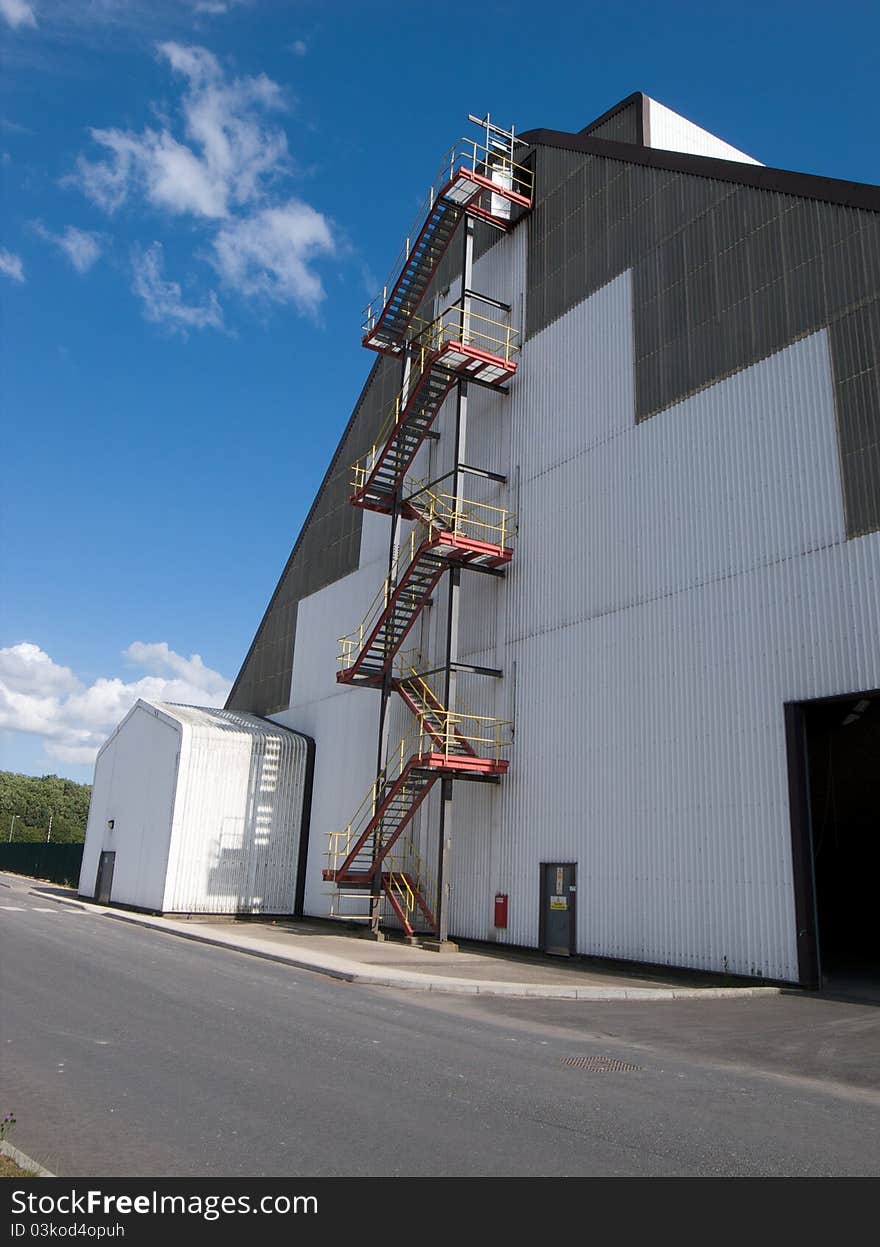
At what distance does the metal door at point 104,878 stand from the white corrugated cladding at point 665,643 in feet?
52.6

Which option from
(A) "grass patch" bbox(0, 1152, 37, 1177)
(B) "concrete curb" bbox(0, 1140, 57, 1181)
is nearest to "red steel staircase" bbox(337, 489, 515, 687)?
(B) "concrete curb" bbox(0, 1140, 57, 1181)

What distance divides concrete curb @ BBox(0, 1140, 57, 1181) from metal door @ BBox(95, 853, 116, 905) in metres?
29.9

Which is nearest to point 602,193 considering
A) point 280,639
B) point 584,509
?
point 584,509

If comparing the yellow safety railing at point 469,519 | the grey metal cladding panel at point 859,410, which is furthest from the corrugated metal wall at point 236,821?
the grey metal cladding panel at point 859,410

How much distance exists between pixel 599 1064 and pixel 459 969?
354 inches

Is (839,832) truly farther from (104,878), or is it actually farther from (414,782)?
(104,878)

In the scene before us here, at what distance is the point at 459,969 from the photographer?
1792 cm

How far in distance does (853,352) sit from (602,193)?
10.0 meters

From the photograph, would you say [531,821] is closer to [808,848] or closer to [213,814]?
[808,848]

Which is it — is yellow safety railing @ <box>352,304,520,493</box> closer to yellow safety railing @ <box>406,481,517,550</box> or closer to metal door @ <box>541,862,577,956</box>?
yellow safety railing @ <box>406,481,517,550</box>

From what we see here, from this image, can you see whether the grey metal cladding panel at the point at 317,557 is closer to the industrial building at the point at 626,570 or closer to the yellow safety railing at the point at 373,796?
the industrial building at the point at 626,570

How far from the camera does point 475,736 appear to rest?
23672mm

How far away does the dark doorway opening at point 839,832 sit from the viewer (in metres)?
15.4

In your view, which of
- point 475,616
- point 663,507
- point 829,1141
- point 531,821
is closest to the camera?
point 829,1141
